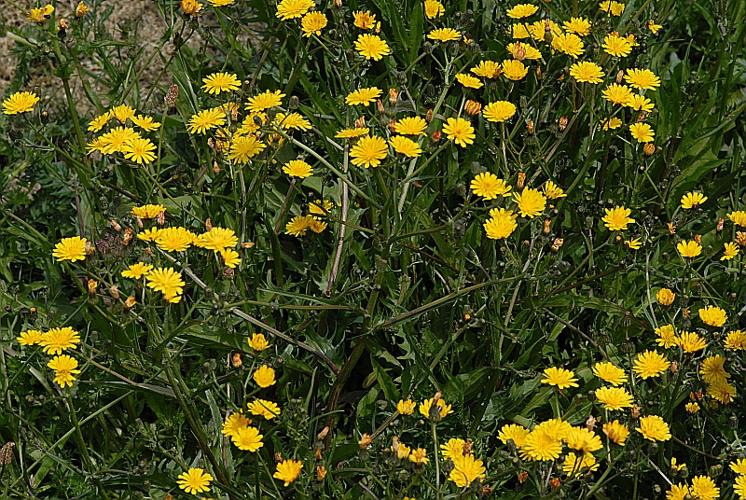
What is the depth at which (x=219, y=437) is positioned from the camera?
7.56ft

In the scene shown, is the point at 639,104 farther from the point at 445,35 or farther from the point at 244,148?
the point at 244,148

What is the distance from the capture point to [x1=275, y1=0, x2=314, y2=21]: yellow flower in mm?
2707

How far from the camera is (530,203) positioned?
95.0 inches

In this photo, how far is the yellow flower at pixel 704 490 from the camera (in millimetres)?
2148

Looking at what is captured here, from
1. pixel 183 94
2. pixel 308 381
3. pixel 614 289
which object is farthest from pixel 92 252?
pixel 614 289

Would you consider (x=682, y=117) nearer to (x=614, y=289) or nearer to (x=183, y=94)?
(x=614, y=289)

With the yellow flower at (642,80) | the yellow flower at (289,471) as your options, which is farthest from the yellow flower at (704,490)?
the yellow flower at (642,80)

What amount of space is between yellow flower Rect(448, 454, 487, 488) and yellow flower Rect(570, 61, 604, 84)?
1.11 m

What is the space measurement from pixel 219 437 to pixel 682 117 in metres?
1.73

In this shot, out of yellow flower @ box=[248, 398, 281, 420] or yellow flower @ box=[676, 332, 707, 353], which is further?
yellow flower @ box=[676, 332, 707, 353]

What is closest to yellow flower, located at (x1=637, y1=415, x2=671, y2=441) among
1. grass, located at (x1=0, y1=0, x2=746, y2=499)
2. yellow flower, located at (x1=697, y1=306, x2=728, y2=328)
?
grass, located at (x1=0, y1=0, x2=746, y2=499)

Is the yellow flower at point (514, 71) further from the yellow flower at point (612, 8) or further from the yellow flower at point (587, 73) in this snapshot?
the yellow flower at point (612, 8)

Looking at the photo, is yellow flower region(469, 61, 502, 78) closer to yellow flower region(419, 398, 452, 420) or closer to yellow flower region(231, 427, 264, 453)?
yellow flower region(419, 398, 452, 420)

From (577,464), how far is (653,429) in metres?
0.21
